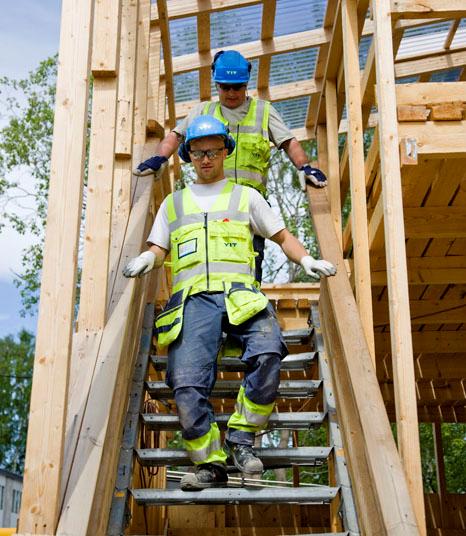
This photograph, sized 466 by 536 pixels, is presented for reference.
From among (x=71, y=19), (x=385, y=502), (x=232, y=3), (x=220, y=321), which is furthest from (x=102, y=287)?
(x=232, y=3)

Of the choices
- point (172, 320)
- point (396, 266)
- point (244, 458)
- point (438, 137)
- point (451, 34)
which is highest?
point (451, 34)

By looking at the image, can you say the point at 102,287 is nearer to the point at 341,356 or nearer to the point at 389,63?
the point at 341,356

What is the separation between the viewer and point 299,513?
949 cm

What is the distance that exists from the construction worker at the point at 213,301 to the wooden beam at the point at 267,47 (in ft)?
14.2

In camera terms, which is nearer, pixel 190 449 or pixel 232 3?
pixel 190 449

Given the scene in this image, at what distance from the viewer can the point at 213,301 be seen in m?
4.47

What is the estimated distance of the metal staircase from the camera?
13.0 ft

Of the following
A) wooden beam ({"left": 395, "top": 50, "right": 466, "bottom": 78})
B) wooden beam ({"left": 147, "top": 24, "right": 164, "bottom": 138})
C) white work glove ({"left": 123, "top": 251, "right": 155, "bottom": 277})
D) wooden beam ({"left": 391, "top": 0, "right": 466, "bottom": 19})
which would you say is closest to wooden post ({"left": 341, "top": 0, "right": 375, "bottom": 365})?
wooden beam ({"left": 391, "top": 0, "right": 466, "bottom": 19})

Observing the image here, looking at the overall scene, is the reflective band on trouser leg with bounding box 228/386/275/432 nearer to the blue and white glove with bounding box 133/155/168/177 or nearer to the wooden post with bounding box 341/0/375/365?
the wooden post with bounding box 341/0/375/365

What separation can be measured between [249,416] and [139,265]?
958 millimetres

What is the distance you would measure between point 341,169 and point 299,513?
4.25 metres

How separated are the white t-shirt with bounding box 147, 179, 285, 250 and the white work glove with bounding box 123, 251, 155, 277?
240mm

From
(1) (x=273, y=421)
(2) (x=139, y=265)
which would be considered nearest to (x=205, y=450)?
(1) (x=273, y=421)

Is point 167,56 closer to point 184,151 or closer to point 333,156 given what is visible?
point 333,156
